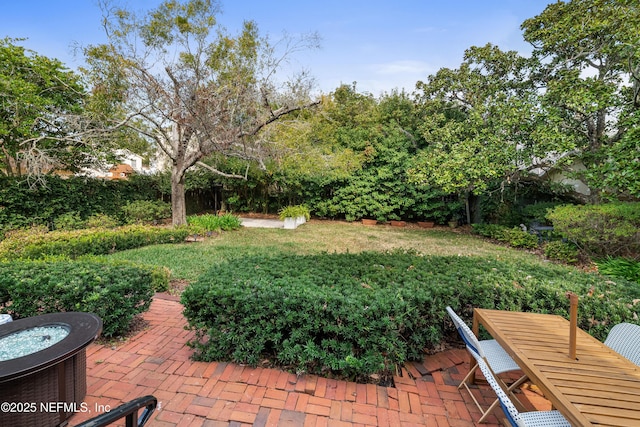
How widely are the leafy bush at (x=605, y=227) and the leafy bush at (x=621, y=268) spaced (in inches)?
15.8

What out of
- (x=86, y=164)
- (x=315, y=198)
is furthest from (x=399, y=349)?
(x=86, y=164)

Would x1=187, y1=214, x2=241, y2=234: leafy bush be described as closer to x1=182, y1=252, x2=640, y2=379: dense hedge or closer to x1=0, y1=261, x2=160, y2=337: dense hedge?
x1=0, y1=261, x2=160, y2=337: dense hedge

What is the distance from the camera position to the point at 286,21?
881 cm

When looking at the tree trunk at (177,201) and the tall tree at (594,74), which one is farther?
the tree trunk at (177,201)

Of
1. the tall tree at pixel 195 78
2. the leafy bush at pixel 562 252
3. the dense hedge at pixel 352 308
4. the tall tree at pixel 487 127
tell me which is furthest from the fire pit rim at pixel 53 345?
the leafy bush at pixel 562 252

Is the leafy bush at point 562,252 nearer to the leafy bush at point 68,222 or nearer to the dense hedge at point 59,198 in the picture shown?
the leafy bush at point 68,222

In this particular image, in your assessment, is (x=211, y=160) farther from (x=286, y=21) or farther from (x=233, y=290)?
(x=233, y=290)

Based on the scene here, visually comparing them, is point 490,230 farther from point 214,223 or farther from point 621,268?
point 214,223

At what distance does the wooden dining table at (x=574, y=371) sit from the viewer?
1.28m

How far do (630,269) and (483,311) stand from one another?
5.19 metres

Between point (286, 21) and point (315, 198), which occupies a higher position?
point (286, 21)

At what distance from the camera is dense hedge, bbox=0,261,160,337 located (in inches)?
105

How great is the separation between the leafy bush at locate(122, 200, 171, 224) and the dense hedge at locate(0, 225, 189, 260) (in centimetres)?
336

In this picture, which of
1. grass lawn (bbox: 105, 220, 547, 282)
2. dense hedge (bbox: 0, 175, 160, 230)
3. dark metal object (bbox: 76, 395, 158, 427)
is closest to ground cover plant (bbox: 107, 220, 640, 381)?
dark metal object (bbox: 76, 395, 158, 427)
